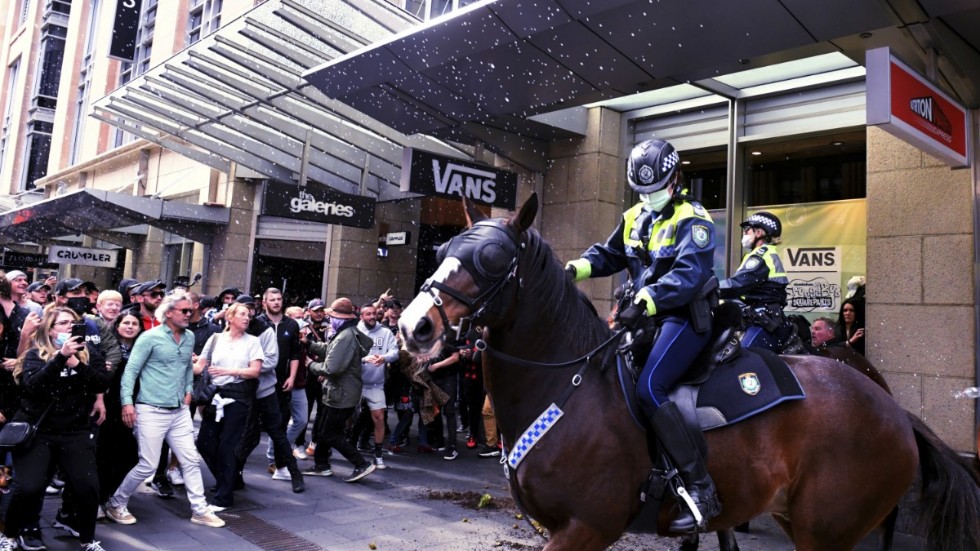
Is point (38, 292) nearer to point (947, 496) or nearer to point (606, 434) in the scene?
point (606, 434)

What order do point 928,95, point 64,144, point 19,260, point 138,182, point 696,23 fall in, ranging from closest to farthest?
point 928,95, point 696,23, point 138,182, point 19,260, point 64,144

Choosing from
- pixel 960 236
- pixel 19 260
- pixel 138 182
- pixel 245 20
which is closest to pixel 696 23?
pixel 960 236

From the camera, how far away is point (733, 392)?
3.66 metres

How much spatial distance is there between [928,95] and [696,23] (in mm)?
2114

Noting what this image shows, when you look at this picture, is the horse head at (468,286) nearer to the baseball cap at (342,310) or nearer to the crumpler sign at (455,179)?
the baseball cap at (342,310)

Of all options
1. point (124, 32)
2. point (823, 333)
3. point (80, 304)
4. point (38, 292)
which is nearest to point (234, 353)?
point (80, 304)

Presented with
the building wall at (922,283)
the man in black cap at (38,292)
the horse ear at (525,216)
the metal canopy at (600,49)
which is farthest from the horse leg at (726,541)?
the man in black cap at (38,292)

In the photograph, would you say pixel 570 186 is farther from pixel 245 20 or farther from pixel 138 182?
pixel 138 182

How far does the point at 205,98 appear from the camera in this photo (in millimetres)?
14500

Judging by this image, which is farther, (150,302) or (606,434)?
(150,302)

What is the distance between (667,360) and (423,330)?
1330 millimetres

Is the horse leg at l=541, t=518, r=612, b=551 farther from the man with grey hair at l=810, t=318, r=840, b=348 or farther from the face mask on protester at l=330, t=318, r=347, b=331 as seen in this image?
the face mask on protester at l=330, t=318, r=347, b=331

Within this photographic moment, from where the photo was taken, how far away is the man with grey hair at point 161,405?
6230mm

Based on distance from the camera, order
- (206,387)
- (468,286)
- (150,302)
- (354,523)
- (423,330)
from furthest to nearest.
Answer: (150,302), (206,387), (354,523), (468,286), (423,330)
